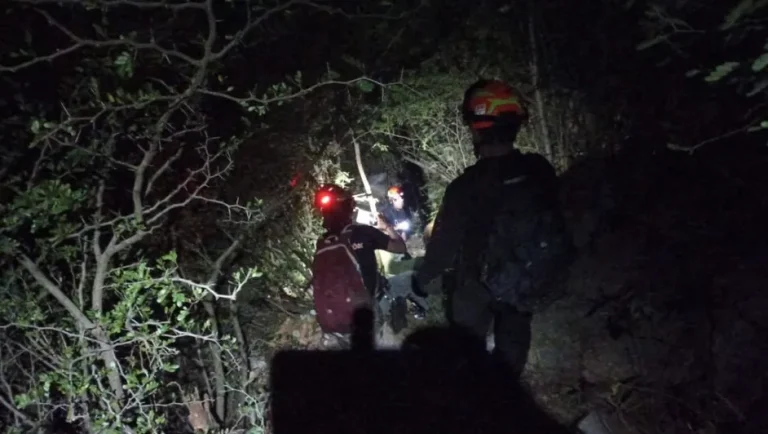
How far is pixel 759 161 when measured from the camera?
4871mm

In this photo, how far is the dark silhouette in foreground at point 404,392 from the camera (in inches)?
175

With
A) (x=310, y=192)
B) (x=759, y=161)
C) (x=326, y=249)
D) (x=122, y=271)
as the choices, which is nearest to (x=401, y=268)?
(x=310, y=192)

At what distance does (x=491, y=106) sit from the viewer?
3719 mm

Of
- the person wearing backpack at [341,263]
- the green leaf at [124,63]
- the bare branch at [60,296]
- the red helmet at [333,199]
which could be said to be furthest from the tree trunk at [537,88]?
the bare branch at [60,296]

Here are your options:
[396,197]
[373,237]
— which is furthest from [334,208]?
[396,197]

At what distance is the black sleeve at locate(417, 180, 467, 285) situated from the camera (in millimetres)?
3750

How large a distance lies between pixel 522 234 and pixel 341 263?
71.9 inches

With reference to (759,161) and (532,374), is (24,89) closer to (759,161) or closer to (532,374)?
(532,374)

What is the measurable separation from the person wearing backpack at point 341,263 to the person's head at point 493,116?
1.72 metres

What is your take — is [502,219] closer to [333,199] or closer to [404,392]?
[333,199]

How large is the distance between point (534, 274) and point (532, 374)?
173cm

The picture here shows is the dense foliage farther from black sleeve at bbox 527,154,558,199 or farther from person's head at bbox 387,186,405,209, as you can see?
black sleeve at bbox 527,154,558,199

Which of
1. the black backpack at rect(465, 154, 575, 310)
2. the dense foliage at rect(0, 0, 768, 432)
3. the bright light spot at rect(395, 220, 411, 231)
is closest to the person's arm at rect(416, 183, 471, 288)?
the black backpack at rect(465, 154, 575, 310)

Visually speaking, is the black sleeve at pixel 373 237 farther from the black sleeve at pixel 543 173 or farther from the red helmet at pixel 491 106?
the black sleeve at pixel 543 173
